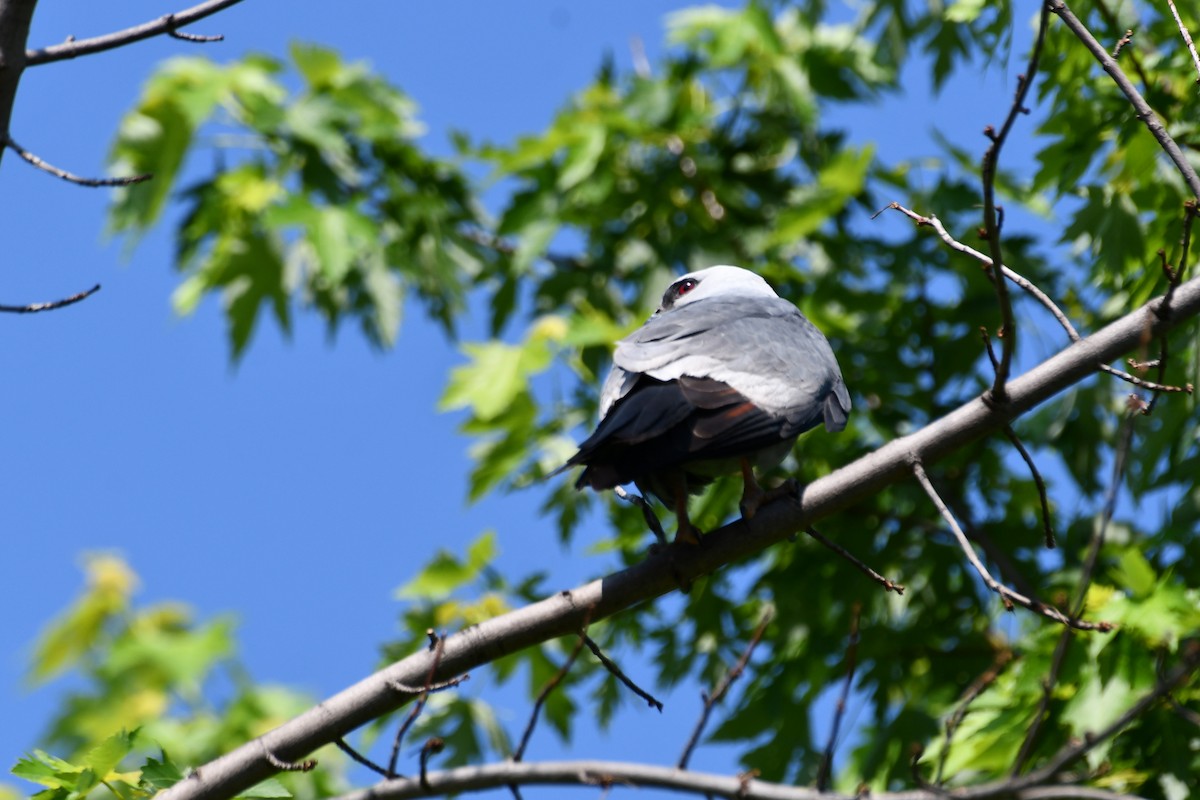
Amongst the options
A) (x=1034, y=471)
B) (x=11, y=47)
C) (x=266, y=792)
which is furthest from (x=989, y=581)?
(x=11, y=47)

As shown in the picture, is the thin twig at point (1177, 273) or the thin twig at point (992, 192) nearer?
the thin twig at point (992, 192)

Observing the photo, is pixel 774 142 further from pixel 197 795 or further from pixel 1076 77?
pixel 197 795

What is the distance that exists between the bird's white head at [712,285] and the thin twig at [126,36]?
7.32 ft

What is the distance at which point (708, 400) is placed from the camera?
3088 millimetres

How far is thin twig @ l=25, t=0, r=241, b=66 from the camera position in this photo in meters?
2.60

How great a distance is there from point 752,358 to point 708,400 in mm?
285

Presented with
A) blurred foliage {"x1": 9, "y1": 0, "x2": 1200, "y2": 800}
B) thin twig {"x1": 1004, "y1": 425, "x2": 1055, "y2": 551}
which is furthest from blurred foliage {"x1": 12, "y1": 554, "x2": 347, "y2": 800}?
thin twig {"x1": 1004, "y1": 425, "x2": 1055, "y2": 551}

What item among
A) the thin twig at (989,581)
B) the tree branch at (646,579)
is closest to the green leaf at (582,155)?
the tree branch at (646,579)

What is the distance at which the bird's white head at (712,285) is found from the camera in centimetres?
457

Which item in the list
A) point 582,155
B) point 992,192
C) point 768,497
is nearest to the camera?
point 992,192

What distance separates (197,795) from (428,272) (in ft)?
13.4

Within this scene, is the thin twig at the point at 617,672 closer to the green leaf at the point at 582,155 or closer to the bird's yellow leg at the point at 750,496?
Result: the bird's yellow leg at the point at 750,496

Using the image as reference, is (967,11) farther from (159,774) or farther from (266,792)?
(159,774)

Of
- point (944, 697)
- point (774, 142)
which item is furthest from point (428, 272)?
point (944, 697)
